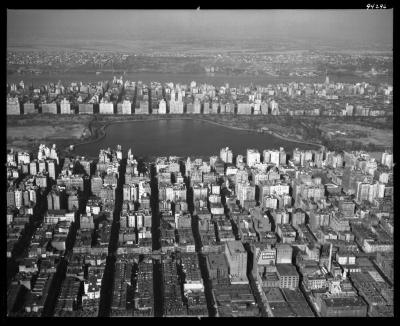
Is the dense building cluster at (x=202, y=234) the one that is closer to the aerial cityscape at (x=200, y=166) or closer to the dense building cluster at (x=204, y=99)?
the aerial cityscape at (x=200, y=166)

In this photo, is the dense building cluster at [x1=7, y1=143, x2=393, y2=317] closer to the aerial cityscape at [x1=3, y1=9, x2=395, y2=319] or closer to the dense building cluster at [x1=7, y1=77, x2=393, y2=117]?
the aerial cityscape at [x1=3, y1=9, x2=395, y2=319]

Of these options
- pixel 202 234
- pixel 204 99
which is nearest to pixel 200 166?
pixel 204 99

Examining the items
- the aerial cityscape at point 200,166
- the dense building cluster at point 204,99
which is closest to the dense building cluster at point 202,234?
the aerial cityscape at point 200,166

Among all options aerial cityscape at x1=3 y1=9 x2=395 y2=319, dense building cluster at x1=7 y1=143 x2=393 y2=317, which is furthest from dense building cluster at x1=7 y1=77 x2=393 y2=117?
dense building cluster at x1=7 y1=143 x2=393 y2=317

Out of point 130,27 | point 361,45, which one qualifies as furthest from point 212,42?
point 361,45

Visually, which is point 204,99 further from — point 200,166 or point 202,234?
point 202,234

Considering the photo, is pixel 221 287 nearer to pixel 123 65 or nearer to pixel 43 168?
pixel 123 65
